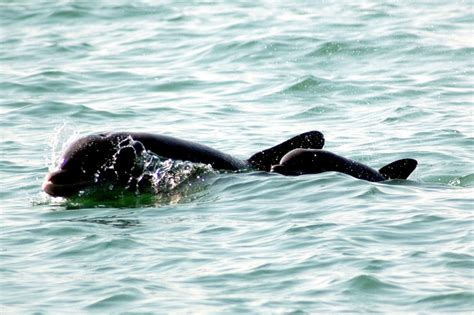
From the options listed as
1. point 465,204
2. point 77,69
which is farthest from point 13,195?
point 77,69

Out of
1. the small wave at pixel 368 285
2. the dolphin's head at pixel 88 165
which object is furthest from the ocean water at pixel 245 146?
the dolphin's head at pixel 88 165

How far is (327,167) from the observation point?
11812 mm

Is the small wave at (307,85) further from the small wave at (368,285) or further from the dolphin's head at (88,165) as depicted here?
the small wave at (368,285)

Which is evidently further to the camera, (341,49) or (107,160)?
(341,49)

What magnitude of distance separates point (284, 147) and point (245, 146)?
102 inches

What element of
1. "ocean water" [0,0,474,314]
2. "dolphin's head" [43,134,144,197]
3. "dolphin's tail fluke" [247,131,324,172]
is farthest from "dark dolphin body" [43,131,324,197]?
"dolphin's tail fluke" [247,131,324,172]

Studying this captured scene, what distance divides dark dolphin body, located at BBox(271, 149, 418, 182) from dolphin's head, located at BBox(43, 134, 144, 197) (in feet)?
4.67

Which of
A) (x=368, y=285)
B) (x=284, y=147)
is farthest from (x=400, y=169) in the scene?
(x=368, y=285)

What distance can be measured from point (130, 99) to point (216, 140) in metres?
3.23

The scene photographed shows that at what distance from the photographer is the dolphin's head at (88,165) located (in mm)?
11180

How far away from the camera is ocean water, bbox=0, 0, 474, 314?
867 centimetres

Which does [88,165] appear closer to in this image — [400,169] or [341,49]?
[400,169]

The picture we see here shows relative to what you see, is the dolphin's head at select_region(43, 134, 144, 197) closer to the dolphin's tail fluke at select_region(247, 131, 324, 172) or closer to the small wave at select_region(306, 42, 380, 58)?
the dolphin's tail fluke at select_region(247, 131, 324, 172)

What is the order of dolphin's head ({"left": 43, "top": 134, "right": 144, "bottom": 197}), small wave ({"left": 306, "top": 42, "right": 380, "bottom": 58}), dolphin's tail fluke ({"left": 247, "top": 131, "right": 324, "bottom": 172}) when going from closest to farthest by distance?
dolphin's head ({"left": 43, "top": 134, "right": 144, "bottom": 197})
dolphin's tail fluke ({"left": 247, "top": 131, "right": 324, "bottom": 172})
small wave ({"left": 306, "top": 42, "right": 380, "bottom": 58})
